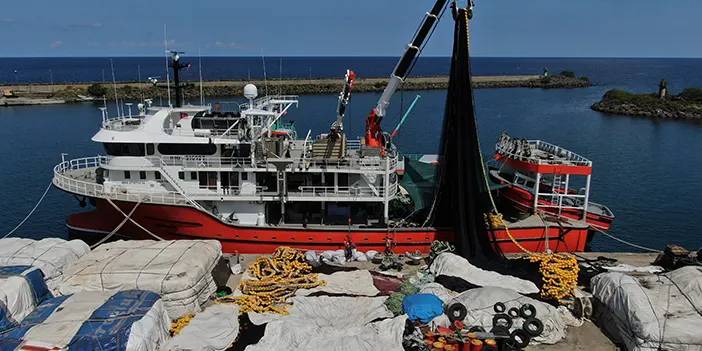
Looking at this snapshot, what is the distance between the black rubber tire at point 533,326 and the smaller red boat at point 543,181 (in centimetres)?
844

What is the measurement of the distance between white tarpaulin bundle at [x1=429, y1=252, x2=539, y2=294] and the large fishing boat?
8.37ft

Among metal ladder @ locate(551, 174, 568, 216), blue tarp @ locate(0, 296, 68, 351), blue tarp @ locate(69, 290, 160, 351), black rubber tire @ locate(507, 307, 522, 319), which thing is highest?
metal ladder @ locate(551, 174, 568, 216)

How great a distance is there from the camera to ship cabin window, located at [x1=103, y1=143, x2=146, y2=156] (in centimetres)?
1845

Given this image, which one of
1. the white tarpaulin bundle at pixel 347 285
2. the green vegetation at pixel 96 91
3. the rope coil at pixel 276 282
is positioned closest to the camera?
the rope coil at pixel 276 282

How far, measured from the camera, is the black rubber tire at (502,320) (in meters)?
11.8

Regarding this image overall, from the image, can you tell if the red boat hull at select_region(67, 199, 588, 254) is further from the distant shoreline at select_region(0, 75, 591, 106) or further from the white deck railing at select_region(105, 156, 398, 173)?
the distant shoreline at select_region(0, 75, 591, 106)

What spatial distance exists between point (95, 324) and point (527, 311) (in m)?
10.1

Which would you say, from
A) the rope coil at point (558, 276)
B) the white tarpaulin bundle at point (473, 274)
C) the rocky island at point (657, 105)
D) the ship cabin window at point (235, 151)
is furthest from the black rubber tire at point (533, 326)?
the rocky island at point (657, 105)

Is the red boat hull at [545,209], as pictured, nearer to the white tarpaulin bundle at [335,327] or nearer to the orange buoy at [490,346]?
the white tarpaulin bundle at [335,327]

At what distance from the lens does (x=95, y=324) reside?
10586mm

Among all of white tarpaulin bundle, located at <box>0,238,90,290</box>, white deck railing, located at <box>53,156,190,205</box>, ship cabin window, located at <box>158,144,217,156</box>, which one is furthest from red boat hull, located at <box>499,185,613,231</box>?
white tarpaulin bundle, located at <box>0,238,90,290</box>

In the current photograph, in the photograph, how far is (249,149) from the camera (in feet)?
61.5

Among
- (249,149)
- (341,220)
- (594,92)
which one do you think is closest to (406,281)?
(341,220)

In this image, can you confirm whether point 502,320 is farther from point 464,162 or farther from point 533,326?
point 464,162
